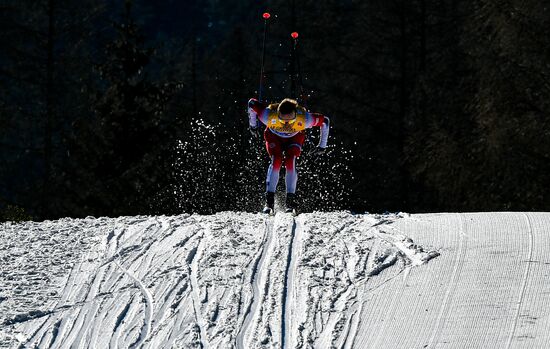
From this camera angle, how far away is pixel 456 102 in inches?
873

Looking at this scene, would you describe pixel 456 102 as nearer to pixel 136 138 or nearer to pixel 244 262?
pixel 136 138

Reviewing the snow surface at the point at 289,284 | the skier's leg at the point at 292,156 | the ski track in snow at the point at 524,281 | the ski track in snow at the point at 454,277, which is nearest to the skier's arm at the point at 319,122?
the skier's leg at the point at 292,156

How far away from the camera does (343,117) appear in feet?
84.8

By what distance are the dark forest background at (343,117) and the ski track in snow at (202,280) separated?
18.7ft

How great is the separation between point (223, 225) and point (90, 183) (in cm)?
1090

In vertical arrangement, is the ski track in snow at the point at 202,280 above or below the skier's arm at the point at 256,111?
below

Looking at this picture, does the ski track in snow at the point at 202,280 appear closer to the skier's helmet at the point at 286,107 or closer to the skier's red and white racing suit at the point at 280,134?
the skier's red and white racing suit at the point at 280,134

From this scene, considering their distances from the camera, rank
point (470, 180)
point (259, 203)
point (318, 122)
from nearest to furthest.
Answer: point (318, 122) < point (259, 203) < point (470, 180)

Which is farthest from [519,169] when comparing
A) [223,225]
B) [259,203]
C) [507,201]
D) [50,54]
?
[50,54]

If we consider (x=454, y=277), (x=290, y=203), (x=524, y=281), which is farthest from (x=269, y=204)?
(x=524, y=281)

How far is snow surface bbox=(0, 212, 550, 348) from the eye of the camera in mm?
6879

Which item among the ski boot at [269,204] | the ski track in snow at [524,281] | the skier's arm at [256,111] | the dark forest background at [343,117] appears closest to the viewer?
the ski track in snow at [524,281]

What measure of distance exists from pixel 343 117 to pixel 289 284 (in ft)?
59.8

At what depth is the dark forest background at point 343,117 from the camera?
16.7 meters
